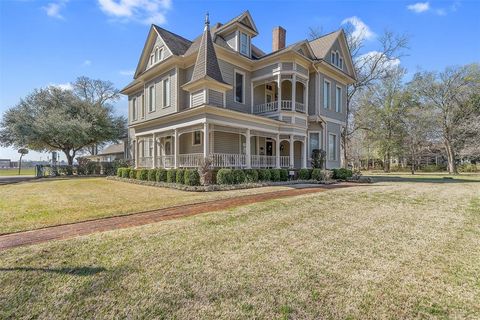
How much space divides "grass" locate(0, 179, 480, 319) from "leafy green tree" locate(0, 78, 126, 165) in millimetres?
28443

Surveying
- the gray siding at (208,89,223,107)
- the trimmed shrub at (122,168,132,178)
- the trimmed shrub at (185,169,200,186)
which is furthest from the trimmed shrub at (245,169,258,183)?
the trimmed shrub at (122,168,132,178)

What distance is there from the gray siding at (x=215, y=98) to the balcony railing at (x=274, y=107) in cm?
Result: 408

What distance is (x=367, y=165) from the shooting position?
54719mm

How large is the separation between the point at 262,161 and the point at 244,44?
8956 millimetres

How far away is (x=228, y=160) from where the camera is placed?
1589 centimetres

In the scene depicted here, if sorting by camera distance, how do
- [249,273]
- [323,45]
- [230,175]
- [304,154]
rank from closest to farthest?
[249,273] → [230,175] → [304,154] → [323,45]

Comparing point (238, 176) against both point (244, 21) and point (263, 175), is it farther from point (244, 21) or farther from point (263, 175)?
point (244, 21)

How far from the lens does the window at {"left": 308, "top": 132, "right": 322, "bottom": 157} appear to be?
68.1 ft

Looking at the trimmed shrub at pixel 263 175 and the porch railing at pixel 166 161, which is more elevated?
the porch railing at pixel 166 161

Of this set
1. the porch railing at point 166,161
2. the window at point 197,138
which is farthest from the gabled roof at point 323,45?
the porch railing at point 166,161

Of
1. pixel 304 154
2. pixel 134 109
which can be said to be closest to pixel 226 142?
pixel 304 154

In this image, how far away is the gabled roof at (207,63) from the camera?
15461mm

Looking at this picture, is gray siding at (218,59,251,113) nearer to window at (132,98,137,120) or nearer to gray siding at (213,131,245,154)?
gray siding at (213,131,245,154)

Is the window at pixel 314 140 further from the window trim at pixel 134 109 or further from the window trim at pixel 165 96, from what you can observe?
the window trim at pixel 134 109
